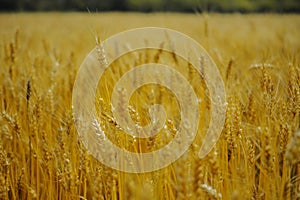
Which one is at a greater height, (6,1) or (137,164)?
(6,1)

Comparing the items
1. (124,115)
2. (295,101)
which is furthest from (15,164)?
(295,101)

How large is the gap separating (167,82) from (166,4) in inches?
558

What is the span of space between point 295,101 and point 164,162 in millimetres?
275

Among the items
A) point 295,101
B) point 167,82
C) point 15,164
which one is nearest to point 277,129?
point 295,101

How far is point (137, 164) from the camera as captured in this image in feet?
2.05

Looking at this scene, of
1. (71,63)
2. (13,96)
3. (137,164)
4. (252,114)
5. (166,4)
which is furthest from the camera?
(166,4)

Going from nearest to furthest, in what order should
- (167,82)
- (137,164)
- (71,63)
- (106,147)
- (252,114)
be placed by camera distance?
(106,147)
(137,164)
(252,114)
(167,82)
(71,63)

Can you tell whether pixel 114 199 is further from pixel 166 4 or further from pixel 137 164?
pixel 166 4

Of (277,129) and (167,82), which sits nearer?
(277,129)

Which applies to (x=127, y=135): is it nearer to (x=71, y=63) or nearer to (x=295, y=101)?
(x=295, y=101)

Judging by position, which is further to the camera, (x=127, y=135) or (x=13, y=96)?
(x=13, y=96)

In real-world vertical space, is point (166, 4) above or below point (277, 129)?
above

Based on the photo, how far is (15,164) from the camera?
0.82 metres

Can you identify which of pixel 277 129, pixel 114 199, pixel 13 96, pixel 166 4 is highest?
pixel 166 4
